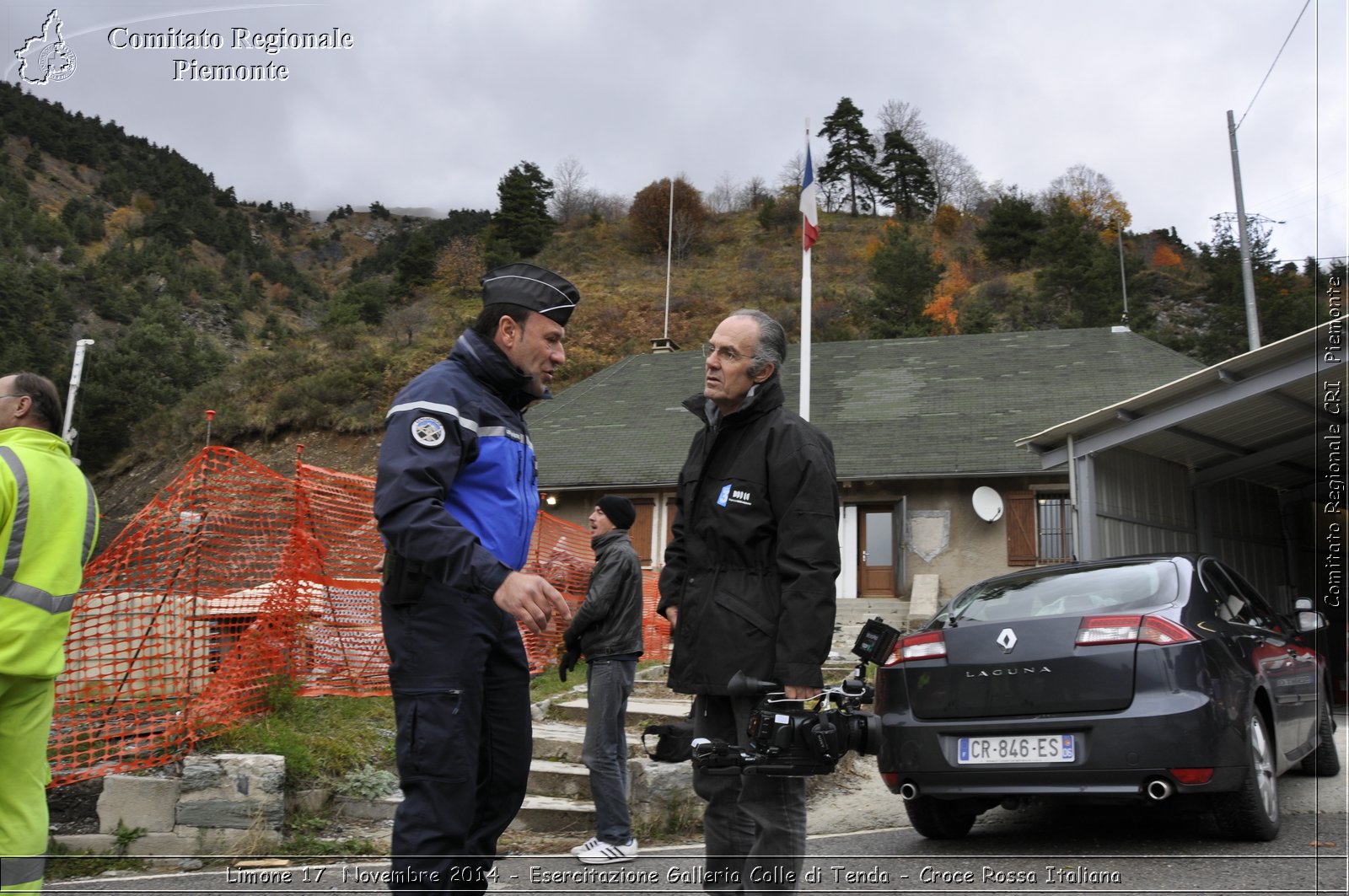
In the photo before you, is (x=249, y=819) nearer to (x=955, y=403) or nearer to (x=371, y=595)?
(x=371, y=595)

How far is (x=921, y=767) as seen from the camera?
5430 mm

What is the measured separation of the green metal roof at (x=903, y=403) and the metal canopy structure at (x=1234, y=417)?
17.5 feet

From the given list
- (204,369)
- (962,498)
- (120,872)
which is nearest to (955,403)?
(962,498)

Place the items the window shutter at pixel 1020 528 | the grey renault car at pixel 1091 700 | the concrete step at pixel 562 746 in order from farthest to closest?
the window shutter at pixel 1020 528 → the concrete step at pixel 562 746 → the grey renault car at pixel 1091 700

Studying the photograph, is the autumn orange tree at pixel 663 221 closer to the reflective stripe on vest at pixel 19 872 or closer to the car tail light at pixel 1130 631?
the car tail light at pixel 1130 631

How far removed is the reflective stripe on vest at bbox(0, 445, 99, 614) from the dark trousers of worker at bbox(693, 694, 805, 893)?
2.18 metres

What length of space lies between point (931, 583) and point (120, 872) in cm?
1686

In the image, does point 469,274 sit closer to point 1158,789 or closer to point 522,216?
point 522,216

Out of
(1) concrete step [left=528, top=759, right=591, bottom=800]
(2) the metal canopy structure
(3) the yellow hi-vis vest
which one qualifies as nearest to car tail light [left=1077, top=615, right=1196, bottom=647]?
(1) concrete step [left=528, top=759, right=591, bottom=800]

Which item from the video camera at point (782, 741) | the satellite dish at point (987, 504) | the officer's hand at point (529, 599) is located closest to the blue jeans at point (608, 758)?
the video camera at point (782, 741)

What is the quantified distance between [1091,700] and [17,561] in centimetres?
453

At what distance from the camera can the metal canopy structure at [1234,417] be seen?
→ 10.4m

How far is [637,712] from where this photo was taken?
905 centimetres

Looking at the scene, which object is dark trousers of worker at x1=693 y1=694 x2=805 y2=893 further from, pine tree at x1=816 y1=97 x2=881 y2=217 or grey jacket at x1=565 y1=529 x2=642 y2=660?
pine tree at x1=816 y1=97 x2=881 y2=217
